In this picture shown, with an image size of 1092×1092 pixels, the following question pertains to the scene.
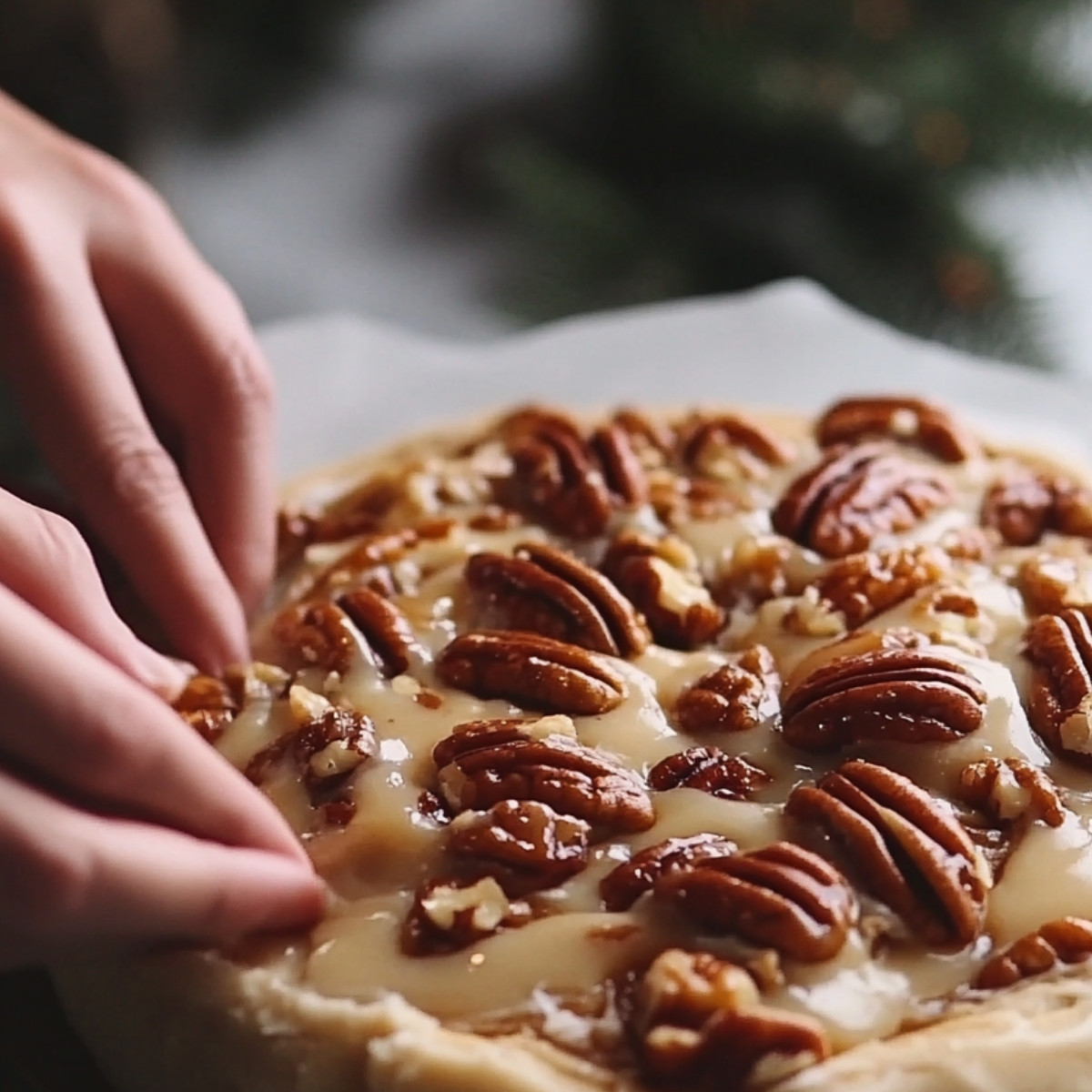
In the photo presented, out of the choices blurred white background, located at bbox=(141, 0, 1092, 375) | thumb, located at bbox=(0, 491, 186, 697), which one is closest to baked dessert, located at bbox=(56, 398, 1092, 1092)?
thumb, located at bbox=(0, 491, 186, 697)

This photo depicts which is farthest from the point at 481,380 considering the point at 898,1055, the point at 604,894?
the point at 898,1055

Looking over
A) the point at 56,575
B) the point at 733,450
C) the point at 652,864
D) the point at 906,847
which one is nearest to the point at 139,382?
the point at 56,575

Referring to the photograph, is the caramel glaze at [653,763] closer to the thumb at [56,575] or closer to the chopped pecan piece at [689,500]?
the chopped pecan piece at [689,500]

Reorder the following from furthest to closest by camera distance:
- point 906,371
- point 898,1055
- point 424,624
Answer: point 906,371 < point 424,624 < point 898,1055

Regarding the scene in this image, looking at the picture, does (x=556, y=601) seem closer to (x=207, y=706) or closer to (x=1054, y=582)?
(x=207, y=706)

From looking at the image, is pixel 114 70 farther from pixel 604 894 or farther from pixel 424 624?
pixel 604 894
